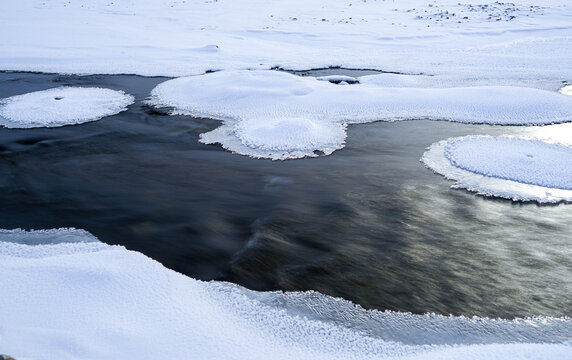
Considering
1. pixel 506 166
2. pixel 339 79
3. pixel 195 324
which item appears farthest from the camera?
pixel 339 79

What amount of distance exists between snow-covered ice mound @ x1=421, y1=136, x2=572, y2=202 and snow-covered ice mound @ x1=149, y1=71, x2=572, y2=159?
1.15m

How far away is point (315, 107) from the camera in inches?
297

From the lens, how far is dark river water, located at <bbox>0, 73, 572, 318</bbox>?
345 centimetres

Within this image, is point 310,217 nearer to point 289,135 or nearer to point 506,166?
point 289,135

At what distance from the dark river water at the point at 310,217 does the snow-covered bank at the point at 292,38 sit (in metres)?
4.71

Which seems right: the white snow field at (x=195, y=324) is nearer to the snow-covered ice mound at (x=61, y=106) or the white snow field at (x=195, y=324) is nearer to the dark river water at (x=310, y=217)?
the dark river water at (x=310, y=217)

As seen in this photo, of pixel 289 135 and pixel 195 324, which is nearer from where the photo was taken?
pixel 195 324

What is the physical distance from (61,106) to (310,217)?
545 centimetres

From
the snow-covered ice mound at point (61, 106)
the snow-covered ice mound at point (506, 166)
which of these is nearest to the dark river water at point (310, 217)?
the snow-covered ice mound at point (506, 166)

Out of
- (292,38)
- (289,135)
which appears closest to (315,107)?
(289,135)

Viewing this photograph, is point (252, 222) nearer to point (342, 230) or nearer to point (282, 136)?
point (342, 230)

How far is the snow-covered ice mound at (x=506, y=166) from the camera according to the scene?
486cm

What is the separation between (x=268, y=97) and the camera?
7.91 metres

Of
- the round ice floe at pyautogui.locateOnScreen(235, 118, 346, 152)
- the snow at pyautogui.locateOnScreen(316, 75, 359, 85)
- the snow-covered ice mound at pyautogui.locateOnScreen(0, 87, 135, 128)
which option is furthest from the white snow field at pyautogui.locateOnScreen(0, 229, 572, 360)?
the snow at pyautogui.locateOnScreen(316, 75, 359, 85)
